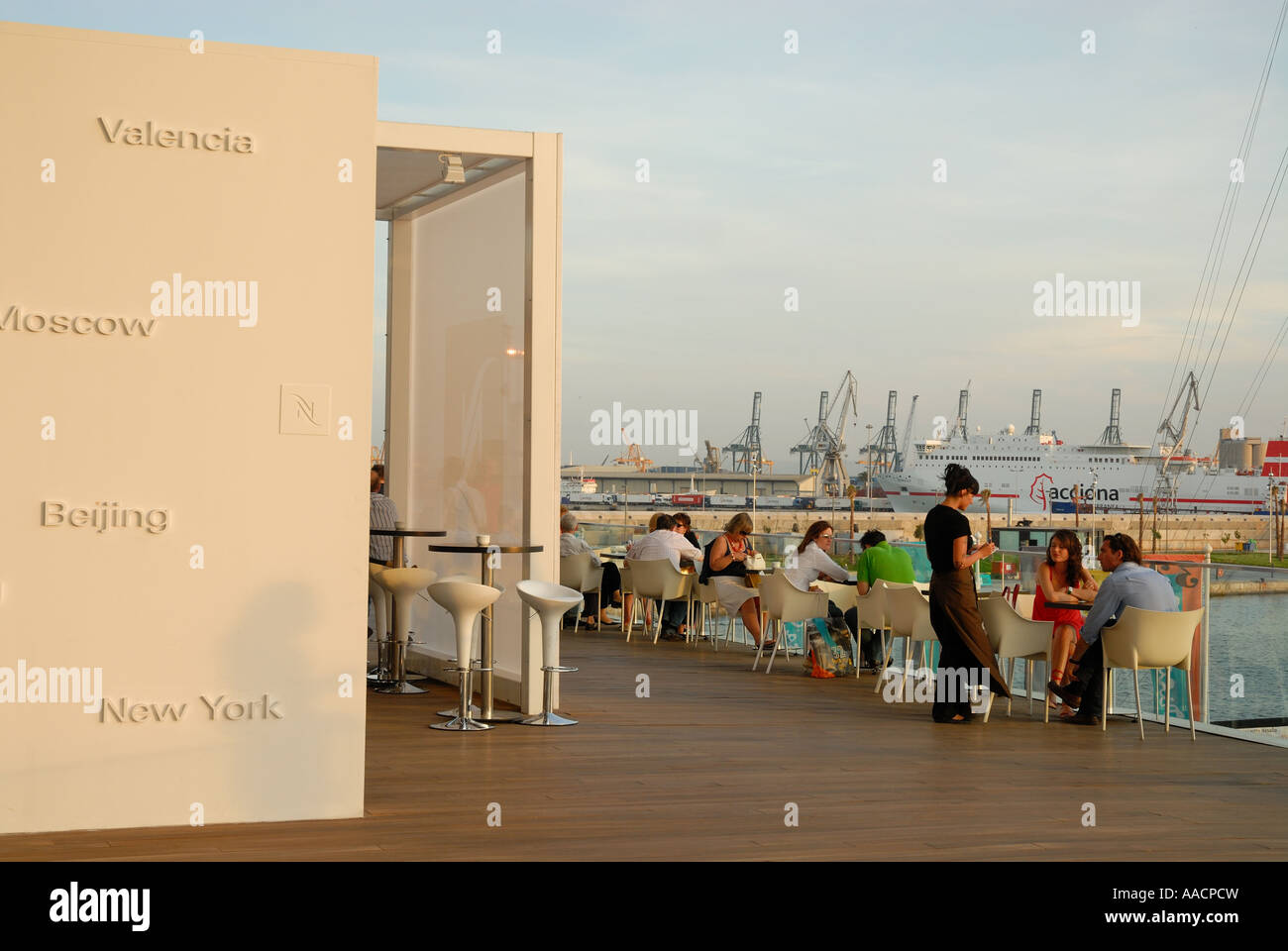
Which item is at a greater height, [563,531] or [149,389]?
[149,389]

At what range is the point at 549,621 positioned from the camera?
7039 mm

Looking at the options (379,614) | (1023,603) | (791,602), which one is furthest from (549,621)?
(1023,603)

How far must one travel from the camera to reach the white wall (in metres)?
4.44

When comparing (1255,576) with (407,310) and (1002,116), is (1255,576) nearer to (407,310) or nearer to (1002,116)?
(407,310)

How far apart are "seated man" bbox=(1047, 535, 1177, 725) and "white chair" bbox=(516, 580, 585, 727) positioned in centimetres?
297

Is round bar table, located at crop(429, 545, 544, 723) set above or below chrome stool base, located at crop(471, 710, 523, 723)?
above

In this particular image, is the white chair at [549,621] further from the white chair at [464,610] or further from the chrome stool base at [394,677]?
the chrome stool base at [394,677]

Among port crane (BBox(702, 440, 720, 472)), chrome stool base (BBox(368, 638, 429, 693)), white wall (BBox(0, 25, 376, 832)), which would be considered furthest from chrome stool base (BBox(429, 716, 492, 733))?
port crane (BBox(702, 440, 720, 472))

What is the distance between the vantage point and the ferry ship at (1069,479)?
8175 cm

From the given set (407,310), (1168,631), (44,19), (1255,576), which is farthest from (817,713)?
(44,19)

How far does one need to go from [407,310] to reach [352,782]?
5178 mm

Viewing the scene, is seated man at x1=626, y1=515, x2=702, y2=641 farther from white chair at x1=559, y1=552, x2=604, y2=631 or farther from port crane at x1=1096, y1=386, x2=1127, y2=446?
port crane at x1=1096, y1=386, x2=1127, y2=446
